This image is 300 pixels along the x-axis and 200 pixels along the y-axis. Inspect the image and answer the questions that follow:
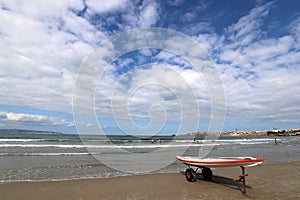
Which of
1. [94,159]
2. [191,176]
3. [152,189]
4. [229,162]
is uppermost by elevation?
[229,162]

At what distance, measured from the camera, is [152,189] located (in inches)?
324

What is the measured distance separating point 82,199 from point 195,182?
15.4ft

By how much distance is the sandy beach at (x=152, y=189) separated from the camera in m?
7.27

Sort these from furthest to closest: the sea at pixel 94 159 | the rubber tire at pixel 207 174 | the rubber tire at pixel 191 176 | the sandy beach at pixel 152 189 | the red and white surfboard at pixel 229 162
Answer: the sea at pixel 94 159, the rubber tire at pixel 207 174, the rubber tire at pixel 191 176, the red and white surfboard at pixel 229 162, the sandy beach at pixel 152 189

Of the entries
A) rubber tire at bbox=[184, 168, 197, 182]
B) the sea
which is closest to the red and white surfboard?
rubber tire at bbox=[184, 168, 197, 182]

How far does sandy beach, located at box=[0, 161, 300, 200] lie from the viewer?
7.27 metres

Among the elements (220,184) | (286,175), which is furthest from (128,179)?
(286,175)

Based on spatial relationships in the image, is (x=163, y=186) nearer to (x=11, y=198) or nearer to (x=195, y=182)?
(x=195, y=182)

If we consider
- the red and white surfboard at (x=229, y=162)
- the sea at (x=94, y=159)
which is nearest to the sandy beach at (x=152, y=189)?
the red and white surfboard at (x=229, y=162)

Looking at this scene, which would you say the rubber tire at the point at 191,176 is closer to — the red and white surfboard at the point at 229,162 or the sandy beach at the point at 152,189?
the sandy beach at the point at 152,189

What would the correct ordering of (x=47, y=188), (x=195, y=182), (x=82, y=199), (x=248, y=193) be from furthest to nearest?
(x=195, y=182), (x=47, y=188), (x=248, y=193), (x=82, y=199)

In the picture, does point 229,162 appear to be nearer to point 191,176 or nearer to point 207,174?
point 207,174

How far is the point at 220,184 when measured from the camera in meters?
8.86

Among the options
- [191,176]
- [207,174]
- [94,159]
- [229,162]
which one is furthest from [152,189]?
[94,159]
